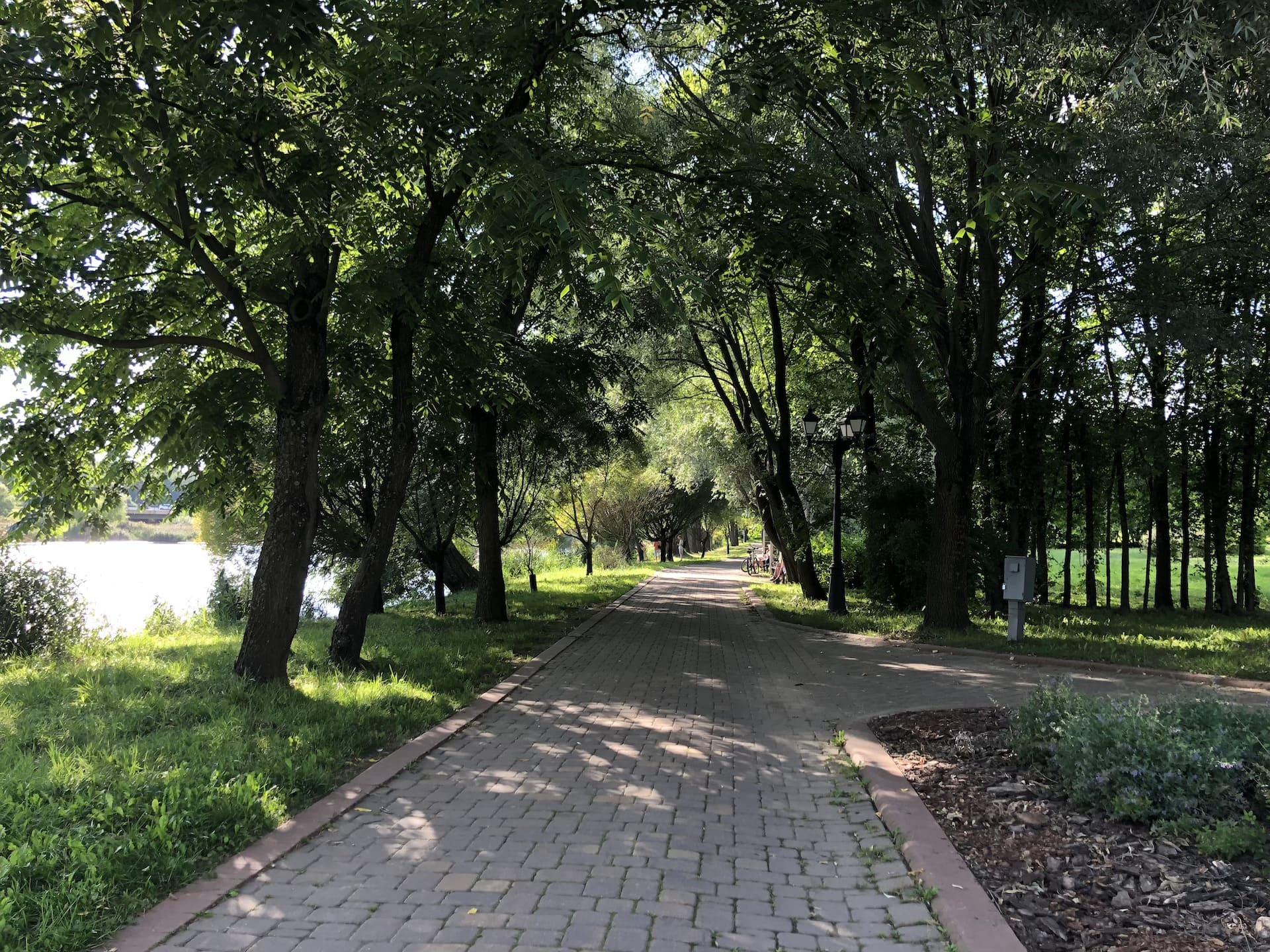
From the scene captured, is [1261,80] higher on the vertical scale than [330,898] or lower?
higher

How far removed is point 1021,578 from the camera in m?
11.0

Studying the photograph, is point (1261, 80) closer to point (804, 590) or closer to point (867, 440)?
point (867, 440)

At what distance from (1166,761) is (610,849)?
3056 mm

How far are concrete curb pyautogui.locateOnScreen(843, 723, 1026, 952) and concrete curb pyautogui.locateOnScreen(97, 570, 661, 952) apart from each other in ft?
10.3

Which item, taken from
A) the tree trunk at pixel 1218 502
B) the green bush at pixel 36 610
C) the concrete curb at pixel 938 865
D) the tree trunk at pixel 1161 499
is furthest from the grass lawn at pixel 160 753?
the tree trunk at pixel 1218 502

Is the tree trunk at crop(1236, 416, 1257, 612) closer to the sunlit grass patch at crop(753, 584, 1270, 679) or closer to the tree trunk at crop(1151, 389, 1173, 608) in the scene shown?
the sunlit grass patch at crop(753, 584, 1270, 679)

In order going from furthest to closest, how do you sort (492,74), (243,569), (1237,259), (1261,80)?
(243,569)
(1237,259)
(492,74)
(1261,80)

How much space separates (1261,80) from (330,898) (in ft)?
28.8

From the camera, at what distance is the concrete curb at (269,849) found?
3275 millimetres

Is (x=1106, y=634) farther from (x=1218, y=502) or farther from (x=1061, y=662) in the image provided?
(x=1218, y=502)

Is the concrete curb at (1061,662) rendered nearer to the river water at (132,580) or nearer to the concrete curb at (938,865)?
the concrete curb at (938,865)

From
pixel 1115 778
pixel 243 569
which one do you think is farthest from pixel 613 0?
pixel 243 569

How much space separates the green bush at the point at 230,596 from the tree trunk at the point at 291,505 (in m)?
8.23

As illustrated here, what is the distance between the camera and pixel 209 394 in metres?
8.88
